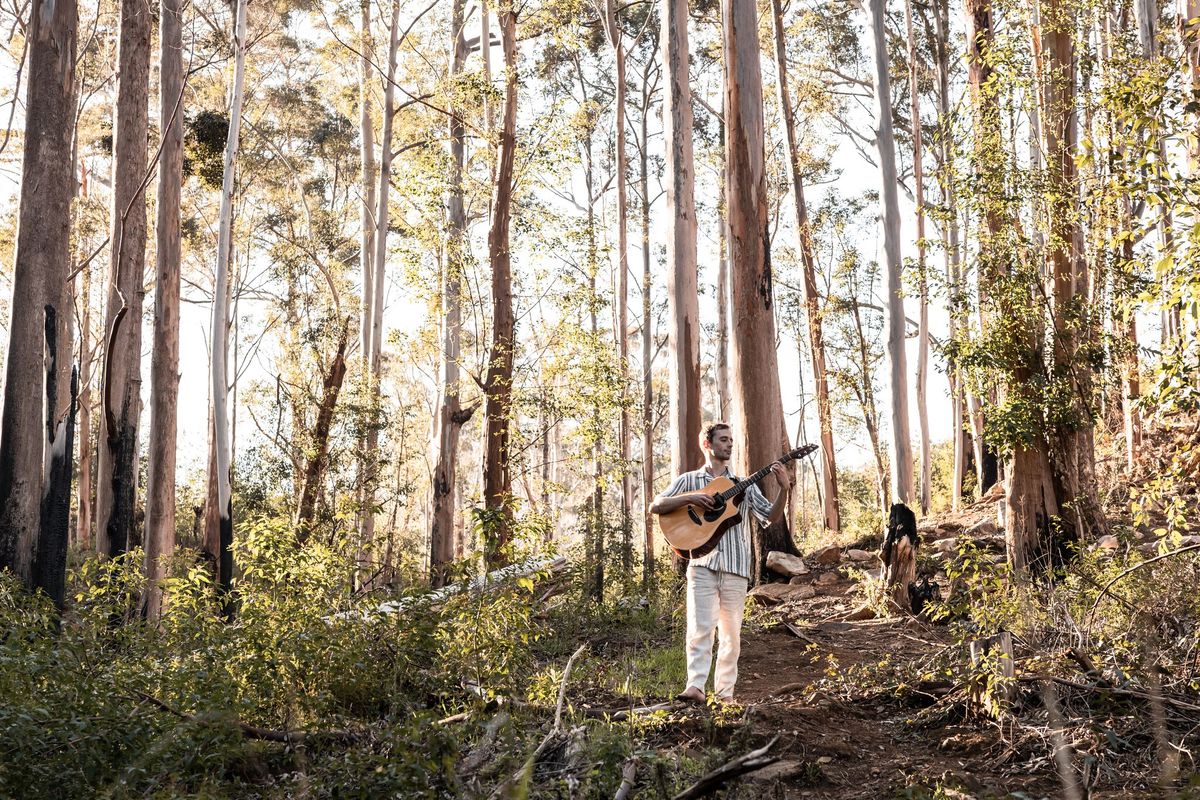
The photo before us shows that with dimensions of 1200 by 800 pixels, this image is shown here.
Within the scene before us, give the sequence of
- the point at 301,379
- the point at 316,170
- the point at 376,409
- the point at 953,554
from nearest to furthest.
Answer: the point at 953,554 < the point at 376,409 < the point at 301,379 < the point at 316,170

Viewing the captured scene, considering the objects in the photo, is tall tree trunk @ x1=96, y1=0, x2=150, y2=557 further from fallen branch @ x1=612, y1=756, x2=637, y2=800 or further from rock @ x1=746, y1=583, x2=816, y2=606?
fallen branch @ x1=612, y1=756, x2=637, y2=800

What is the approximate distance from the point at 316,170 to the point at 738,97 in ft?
61.7

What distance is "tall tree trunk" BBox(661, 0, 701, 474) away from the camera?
12219 millimetres

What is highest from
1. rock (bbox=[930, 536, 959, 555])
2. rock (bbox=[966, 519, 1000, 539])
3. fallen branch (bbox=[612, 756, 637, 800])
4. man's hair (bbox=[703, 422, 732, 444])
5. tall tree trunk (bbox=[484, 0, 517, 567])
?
tall tree trunk (bbox=[484, 0, 517, 567])

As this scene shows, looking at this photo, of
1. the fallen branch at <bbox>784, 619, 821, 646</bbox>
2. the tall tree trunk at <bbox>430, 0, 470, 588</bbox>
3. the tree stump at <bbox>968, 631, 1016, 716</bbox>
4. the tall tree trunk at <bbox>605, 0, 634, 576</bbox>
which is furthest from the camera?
the tall tree trunk at <bbox>605, 0, 634, 576</bbox>

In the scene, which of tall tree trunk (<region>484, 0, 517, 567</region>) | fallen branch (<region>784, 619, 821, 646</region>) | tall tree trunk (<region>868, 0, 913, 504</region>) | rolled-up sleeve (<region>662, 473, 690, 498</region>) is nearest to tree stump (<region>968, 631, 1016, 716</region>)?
rolled-up sleeve (<region>662, 473, 690, 498</region>)

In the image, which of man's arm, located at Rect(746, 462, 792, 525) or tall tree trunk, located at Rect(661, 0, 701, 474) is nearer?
man's arm, located at Rect(746, 462, 792, 525)

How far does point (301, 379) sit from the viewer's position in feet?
56.7

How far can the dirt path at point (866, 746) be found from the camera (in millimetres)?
4090

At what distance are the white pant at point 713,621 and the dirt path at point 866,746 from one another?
0.27 meters

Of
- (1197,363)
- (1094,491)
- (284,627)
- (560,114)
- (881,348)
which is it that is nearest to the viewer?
(1197,363)

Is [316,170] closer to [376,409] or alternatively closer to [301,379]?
[301,379]

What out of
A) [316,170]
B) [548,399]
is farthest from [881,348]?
[316,170]

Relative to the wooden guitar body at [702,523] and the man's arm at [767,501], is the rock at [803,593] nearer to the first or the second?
the man's arm at [767,501]
